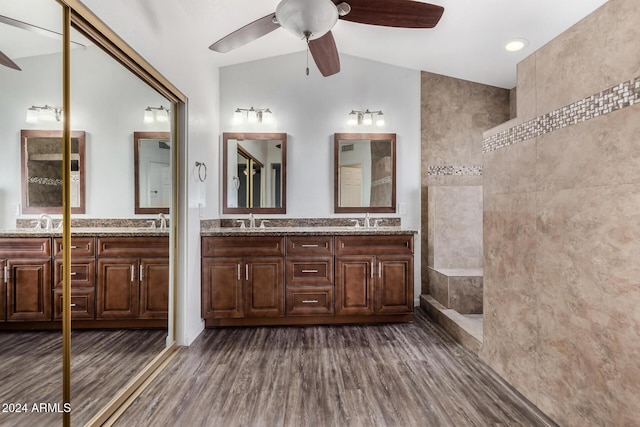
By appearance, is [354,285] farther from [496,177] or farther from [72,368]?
[72,368]

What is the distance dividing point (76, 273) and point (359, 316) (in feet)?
7.52

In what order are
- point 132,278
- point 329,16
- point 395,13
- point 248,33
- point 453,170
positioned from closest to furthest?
point 329,16, point 395,13, point 248,33, point 132,278, point 453,170

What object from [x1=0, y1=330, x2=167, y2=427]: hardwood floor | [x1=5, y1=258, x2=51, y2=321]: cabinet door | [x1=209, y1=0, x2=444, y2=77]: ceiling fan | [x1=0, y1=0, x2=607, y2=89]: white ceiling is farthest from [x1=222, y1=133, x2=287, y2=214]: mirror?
[x1=5, y1=258, x2=51, y2=321]: cabinet door

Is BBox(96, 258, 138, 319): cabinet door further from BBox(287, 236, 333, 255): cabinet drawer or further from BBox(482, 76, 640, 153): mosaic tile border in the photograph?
BBox(482, 76, 640, 153): mosaic tile border

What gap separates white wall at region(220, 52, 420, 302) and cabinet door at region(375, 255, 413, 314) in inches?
27.4

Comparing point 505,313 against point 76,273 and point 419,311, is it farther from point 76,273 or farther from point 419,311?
point 76,273

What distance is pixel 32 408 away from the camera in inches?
49.6

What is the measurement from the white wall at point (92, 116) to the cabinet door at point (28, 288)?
21 cm

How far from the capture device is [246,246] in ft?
9.72

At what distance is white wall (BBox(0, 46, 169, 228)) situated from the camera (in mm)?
1139

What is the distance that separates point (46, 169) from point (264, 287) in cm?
197

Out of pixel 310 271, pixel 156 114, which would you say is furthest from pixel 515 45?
pixel 156 114

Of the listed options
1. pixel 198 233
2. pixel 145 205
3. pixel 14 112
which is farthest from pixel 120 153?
pixel 198 233

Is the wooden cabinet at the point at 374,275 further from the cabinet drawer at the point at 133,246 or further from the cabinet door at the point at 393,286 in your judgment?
the cabinet drawer at the point at 133,246
